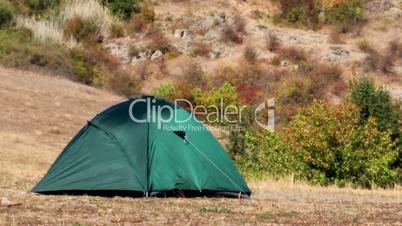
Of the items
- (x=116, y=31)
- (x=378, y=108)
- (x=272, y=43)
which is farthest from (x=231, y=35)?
(x=378, y=108)

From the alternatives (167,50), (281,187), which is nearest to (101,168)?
(281,187)

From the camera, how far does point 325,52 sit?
48.8 meters

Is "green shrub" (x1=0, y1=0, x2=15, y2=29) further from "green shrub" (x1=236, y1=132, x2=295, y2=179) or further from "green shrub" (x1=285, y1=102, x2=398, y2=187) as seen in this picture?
A: "green shrub" (x1=285, y1=102, x2=398, y2=187)

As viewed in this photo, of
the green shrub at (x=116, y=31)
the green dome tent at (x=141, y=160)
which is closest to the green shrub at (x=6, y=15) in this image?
the green shrub at (x=116, y=31)

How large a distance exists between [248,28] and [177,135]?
124 ft

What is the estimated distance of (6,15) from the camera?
4438 cm

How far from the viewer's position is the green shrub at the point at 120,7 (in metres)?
50.7

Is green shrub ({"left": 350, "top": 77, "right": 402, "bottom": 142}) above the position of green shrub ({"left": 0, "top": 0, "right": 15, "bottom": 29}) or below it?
below

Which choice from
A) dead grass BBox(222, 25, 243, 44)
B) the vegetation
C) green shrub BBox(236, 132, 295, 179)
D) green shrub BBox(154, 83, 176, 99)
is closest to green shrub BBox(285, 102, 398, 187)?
green shrub BBox(236, 132, 295, 179)

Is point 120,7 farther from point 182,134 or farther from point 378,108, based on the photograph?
point 182,134

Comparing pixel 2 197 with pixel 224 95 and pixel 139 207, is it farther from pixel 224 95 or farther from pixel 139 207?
pixel 224 95

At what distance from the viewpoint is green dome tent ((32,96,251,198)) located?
13237 millimetres

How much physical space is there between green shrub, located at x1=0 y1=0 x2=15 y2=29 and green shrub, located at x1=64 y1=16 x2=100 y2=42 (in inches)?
137

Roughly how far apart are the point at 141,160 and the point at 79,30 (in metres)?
35.1
